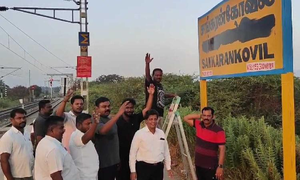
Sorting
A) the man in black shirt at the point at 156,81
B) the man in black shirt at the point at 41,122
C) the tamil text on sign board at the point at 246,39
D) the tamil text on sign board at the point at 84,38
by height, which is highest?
the tamil text on sign board at the point at 84,38

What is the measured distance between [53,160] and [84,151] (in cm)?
64

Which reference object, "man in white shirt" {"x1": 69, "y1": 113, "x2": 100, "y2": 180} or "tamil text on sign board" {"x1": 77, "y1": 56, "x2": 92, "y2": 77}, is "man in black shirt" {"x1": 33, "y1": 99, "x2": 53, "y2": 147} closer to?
"man in white shirt" {"x1": 69, "y1": 113, "x2": 100, "y2": 180}

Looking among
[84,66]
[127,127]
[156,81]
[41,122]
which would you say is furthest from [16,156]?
[84,66]

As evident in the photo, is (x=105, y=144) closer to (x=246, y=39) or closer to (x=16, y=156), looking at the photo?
(x=16, y=156)

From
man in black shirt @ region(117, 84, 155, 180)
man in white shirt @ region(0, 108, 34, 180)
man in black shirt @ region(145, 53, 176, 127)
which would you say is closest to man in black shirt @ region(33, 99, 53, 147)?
man in white shirt @ region(0, 108, 34, 180)

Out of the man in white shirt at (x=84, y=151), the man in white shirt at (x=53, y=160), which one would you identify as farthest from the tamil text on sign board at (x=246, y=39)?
the man in white shirt at (x=53, y=160)

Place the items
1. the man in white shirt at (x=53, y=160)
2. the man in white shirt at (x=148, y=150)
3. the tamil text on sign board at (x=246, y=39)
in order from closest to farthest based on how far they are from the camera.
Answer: the man in white shirt at (x=53, y=160), the tamil text on sign board at (x=246, y=39), the man in white shirt at (x=148, y=150)

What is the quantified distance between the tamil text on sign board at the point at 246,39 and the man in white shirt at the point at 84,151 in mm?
1929

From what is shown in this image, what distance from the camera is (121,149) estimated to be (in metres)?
4.95

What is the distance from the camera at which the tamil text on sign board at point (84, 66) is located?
1291 centimetres

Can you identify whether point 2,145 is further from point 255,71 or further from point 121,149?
point 255,71

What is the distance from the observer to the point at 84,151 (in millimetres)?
3742

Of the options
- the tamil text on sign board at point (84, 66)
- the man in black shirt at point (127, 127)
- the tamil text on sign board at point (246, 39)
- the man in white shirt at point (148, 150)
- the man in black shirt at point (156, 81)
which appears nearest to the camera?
the tamil text on sign board at point (246, 39)

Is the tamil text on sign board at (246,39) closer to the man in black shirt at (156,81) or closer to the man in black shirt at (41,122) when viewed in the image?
the man in black shirt at (156,81)
